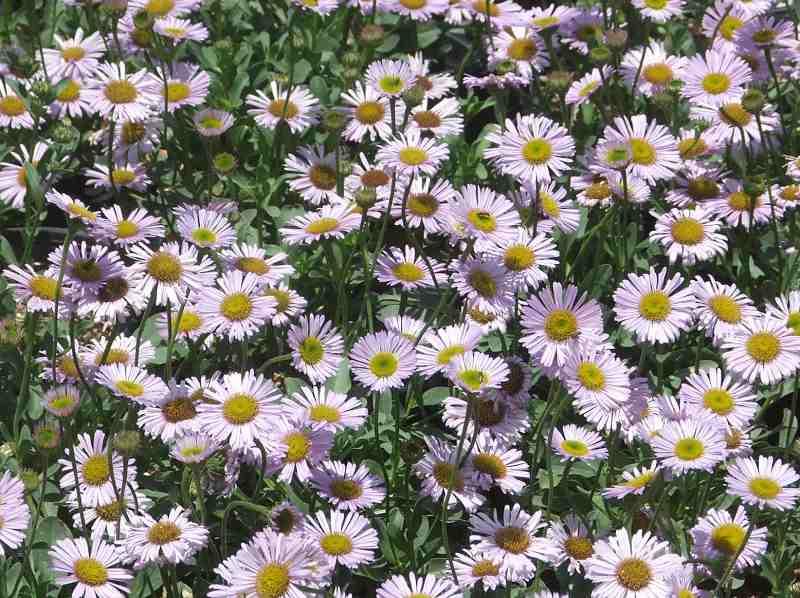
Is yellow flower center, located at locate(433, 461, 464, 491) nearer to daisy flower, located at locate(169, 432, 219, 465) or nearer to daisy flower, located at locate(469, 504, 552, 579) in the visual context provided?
daisy flower, located at locate(469, 504, 552, 579)

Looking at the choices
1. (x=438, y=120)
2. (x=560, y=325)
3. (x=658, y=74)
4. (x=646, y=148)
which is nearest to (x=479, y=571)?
(x=560, y=325)

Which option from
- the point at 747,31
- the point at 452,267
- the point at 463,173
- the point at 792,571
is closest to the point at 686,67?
the point at 747,31

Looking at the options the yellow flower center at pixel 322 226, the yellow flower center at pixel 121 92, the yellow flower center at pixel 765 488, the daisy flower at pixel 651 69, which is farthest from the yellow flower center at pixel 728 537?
the yellow flower center at pixel 121 92

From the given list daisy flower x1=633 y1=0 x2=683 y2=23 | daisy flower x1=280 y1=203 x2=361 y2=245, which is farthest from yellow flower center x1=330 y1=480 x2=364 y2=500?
daisy flower x1=633 y1=0 x2=683 y2=23

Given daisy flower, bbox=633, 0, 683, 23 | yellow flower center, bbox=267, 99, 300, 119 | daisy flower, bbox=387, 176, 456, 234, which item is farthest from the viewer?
daisy flower, bbox=633, 0, 683, 23

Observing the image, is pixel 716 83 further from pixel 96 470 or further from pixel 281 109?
pixel 96 470

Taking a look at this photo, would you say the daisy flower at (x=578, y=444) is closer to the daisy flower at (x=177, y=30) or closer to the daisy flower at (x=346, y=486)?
the daisy flower at (x=346, y=486)

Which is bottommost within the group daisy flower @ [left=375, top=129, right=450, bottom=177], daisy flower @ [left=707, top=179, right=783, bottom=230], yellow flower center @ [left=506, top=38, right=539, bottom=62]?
daisy flower @ [left=375, top=129, right=450, bottom=177]
